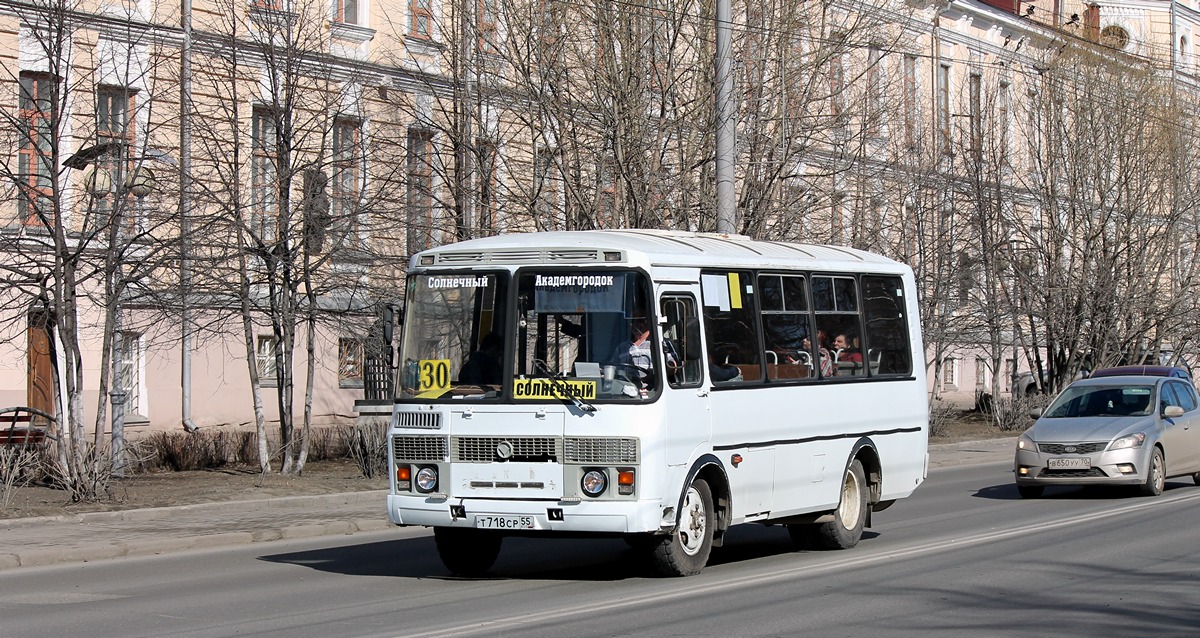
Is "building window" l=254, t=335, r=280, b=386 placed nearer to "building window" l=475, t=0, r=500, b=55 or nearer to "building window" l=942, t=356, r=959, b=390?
"building window" l=475, t=0, r=500, b=55

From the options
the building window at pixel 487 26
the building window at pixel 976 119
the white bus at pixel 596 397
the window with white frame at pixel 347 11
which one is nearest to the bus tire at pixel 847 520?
the white bus at pixel 596 397

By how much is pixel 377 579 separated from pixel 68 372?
8.13 metres

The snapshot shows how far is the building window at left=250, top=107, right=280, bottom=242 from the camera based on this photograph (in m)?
23.1

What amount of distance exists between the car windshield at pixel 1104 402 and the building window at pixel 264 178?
38.0 ft

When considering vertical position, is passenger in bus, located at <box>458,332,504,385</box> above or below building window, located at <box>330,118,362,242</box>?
below

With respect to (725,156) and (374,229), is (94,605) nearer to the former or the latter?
(725,156)

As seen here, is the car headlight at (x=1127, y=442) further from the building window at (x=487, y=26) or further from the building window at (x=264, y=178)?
the building window at (x=264, y=178)

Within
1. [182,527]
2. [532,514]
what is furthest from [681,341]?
[182,527]

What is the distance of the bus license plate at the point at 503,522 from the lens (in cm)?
1188

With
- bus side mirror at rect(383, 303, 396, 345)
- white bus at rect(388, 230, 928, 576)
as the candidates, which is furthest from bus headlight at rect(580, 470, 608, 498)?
bus side mirror at rect(383, 303, 396, 345)

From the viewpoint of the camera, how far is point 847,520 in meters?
14.9

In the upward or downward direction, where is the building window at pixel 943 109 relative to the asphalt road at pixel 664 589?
upward

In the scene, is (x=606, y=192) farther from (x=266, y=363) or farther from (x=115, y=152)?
(x=266, y=363)

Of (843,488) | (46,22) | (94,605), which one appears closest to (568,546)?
(843,488)
